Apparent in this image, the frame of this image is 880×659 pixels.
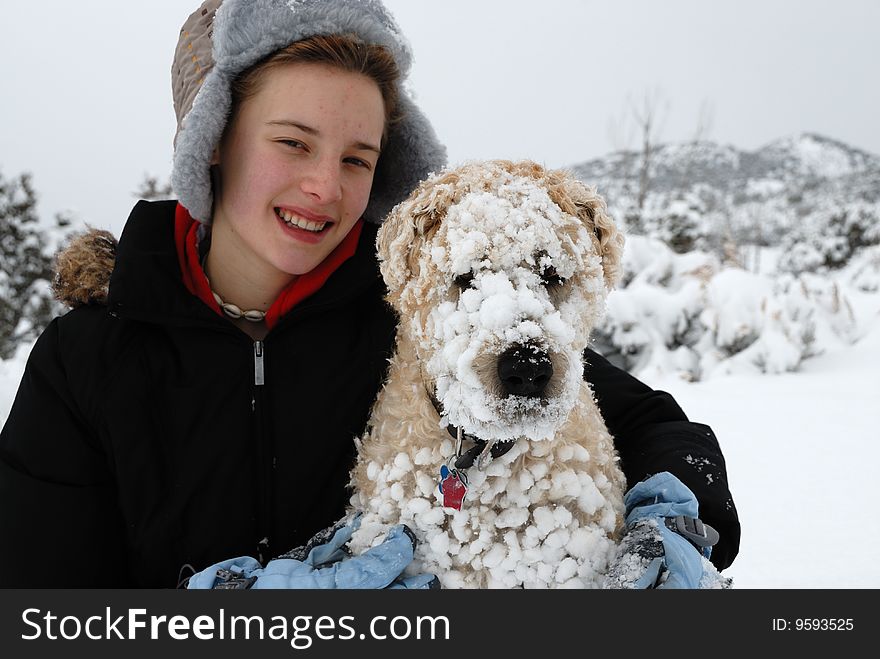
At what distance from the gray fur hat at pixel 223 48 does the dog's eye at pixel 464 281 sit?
78cm

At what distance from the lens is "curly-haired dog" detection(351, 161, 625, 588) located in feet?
5.07

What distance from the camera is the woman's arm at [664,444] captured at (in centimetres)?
188

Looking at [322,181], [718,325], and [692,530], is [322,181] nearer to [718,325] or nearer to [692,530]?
[692,530]

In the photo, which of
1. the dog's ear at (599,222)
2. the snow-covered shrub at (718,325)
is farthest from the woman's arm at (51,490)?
the snow-covered shrub at (718,325)

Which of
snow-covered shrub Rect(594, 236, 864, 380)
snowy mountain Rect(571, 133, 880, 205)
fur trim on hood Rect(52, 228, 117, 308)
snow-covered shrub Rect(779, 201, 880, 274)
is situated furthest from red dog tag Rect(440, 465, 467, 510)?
snowy mountain Rect(571, 133, 880, 205)

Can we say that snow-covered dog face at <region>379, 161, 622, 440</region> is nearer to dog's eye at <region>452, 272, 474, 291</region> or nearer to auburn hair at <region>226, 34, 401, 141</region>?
dog's eye at <region>452, 272, 474, 291</region>

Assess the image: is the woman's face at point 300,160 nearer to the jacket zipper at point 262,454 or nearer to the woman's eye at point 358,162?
the woman's eye at point 358,162

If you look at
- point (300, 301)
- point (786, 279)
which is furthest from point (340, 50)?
point (786, 279)

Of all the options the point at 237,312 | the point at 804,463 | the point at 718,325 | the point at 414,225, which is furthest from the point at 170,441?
the point at 718,325

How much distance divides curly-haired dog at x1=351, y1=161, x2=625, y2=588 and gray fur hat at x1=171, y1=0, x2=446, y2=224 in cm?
50

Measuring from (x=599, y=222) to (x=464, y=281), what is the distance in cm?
46

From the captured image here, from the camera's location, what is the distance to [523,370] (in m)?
1.50
